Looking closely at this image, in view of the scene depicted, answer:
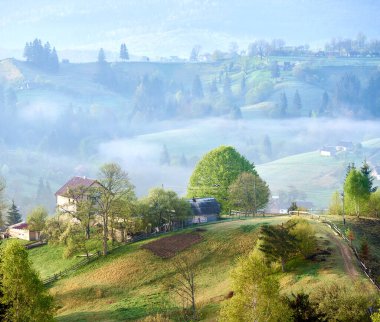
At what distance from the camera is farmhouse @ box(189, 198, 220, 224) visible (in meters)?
94.4

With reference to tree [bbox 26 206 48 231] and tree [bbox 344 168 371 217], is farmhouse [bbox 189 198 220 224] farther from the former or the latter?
tree [bbox 26 206 48 231]

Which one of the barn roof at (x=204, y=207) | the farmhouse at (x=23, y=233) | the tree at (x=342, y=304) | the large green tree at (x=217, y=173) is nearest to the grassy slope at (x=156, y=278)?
the tree at (x=342, y=304)

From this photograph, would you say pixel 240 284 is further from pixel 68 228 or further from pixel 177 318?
pixel 68 228

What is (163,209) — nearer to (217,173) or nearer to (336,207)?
(217,173)

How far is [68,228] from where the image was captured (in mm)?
81625

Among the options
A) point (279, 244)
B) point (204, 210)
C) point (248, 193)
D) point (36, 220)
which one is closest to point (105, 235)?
point (204, 210)

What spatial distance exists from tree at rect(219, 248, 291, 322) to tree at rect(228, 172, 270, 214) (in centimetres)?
5944

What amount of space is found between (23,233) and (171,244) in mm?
35908

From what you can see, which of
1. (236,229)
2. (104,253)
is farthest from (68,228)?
(236,229)

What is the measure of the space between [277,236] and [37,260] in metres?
41.3

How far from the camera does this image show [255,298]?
40.1 m

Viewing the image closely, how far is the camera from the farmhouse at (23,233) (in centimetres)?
9938

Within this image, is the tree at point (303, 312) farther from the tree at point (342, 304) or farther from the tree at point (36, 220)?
the tree at point (36, 220)

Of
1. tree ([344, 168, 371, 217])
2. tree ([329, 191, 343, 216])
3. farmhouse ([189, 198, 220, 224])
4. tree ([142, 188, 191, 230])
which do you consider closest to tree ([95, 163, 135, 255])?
tree ([142, 188, 191, 230])
